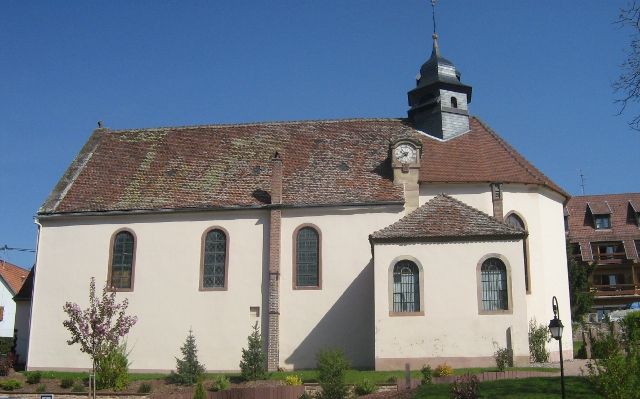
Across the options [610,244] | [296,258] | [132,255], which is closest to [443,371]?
[296,258]

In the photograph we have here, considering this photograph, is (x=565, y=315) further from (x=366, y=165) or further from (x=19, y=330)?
(x=19, y=330)

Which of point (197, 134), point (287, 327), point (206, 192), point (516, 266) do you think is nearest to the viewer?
point (516, 266)

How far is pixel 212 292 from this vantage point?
2580cm

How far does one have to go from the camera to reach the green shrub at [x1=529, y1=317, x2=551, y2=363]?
2331 cm

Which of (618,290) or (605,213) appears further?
(605,213)

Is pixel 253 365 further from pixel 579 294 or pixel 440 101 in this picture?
pixel 579 294

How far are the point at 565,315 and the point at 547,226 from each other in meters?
3.67

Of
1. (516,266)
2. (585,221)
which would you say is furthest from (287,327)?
(585,221)

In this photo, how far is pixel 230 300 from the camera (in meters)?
25.7

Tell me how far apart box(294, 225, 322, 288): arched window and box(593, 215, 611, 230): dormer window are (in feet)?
110

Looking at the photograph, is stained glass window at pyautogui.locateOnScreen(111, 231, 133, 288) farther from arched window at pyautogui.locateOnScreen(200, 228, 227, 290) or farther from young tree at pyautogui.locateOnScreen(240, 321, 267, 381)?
young tree at pyautogui.locateOnScreen(240, 321, 267, 381)

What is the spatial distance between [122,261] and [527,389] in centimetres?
1749

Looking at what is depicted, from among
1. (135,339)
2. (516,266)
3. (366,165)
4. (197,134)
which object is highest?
(197,134)

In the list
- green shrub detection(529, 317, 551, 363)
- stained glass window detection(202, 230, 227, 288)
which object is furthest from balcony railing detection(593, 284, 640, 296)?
stained glass window detection(202, 230, 227, 288)
